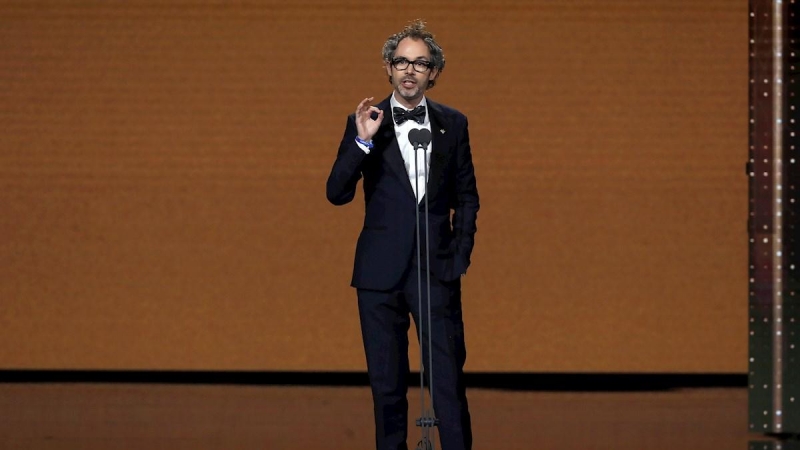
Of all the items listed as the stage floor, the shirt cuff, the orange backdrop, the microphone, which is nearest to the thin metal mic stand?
the microphone

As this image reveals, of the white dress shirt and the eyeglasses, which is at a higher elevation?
the eyeglasses

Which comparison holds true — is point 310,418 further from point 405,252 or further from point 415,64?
point 415,64

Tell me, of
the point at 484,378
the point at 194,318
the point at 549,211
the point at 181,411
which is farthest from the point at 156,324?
the point at 549,211

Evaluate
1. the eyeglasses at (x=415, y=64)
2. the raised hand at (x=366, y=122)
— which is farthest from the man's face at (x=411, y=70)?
the raised hand at (x=366, y=122)

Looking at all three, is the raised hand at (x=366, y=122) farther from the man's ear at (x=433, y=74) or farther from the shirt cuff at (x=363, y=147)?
the man's ear at (x=433, y=74)

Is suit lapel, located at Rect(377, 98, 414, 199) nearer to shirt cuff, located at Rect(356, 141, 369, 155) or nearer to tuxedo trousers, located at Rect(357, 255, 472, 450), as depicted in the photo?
shirt cuff, located at Rect(356, 141, 369, 155)

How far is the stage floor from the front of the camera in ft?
13.0

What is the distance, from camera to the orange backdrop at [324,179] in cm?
491

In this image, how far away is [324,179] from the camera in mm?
5008

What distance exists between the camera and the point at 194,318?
16.6 ft

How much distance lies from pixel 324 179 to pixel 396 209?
2.32 meters

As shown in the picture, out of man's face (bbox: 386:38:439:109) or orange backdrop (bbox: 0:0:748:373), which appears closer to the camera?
man's face (bbox: 386:38:439:109)


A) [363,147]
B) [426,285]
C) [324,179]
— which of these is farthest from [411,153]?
[324,179]

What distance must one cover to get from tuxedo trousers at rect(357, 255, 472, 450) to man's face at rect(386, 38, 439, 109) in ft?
1.31
